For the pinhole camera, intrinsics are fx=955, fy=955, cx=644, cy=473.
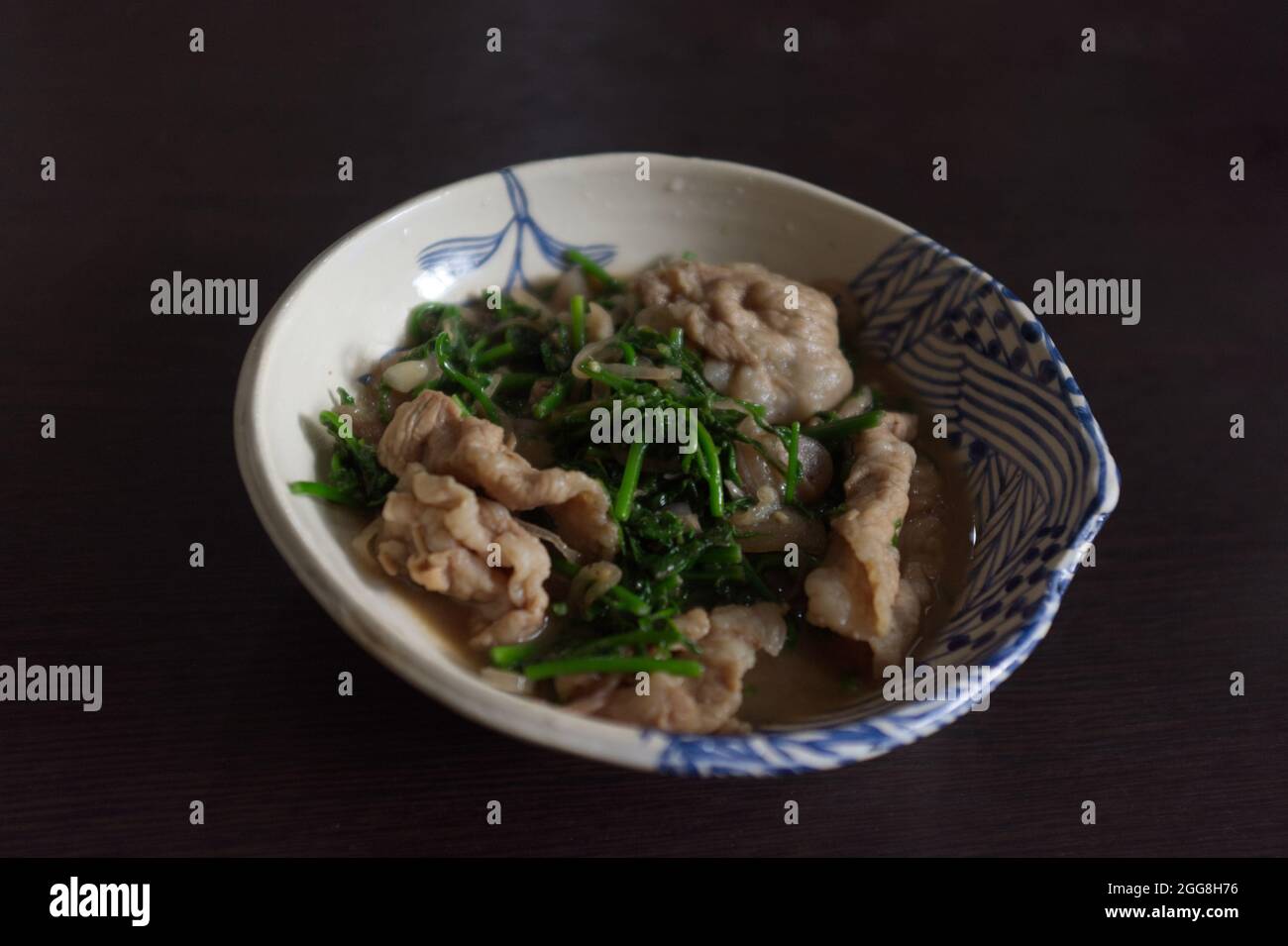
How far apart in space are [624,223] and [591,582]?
4.51 ft

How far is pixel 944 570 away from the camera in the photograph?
7.93ft

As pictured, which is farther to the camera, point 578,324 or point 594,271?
point 594,271

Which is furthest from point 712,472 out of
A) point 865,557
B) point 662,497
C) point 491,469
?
point 491,469

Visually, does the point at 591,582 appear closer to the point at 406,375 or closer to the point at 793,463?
the point at 793,463

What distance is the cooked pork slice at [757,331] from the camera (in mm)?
2580

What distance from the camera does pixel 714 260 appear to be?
305 cm

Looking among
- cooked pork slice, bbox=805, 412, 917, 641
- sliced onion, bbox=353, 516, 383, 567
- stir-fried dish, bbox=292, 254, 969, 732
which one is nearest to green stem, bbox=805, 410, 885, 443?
stir-fried dish, bbox=292, 254, 969, 732

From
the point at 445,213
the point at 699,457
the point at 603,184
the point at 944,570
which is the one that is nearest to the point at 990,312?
the point at 944,570

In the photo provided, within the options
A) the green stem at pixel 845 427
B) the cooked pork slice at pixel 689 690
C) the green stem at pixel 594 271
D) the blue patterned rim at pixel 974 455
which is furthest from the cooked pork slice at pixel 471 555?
the green stem at pixel 594 271

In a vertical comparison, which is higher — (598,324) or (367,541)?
(598,324)

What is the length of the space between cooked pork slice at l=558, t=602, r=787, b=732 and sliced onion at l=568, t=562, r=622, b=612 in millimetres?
172

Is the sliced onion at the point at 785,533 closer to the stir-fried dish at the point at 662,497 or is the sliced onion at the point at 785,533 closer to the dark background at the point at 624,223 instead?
the stir-fried dish at the point at 662,497

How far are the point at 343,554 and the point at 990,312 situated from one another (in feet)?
5.89

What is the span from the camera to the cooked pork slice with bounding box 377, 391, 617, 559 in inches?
83.5
